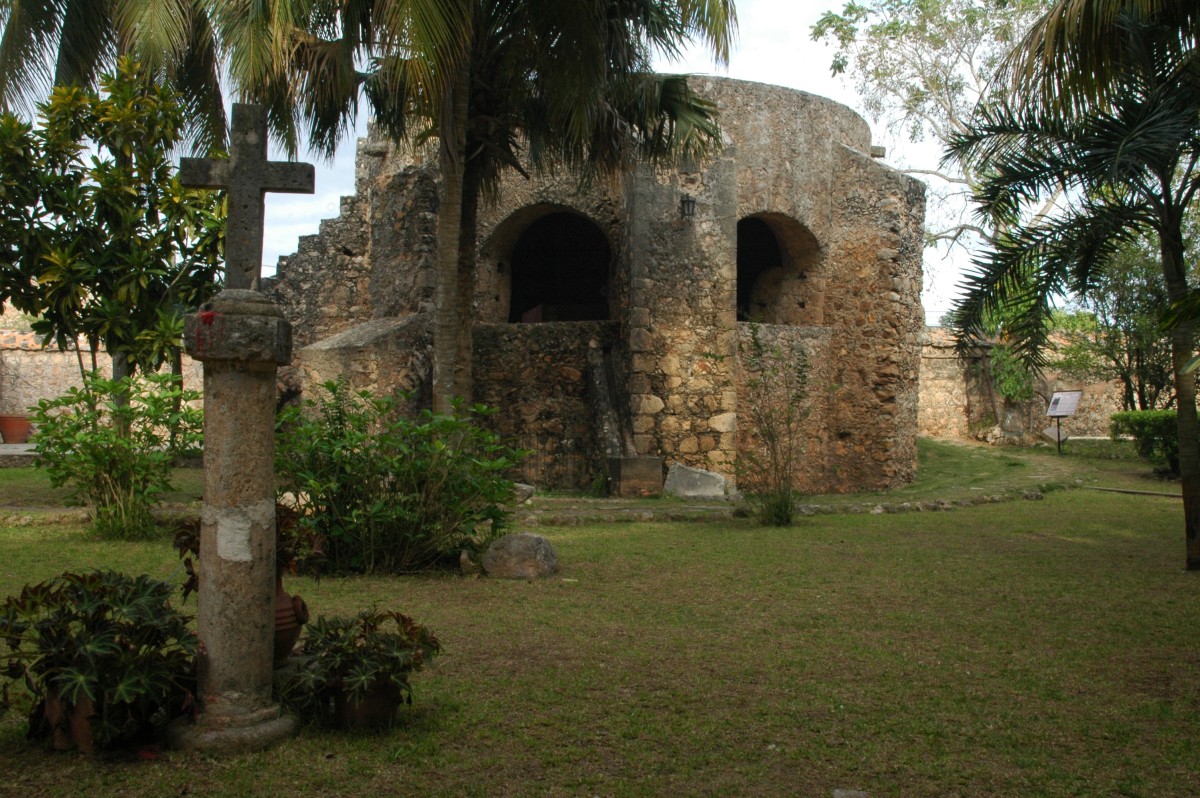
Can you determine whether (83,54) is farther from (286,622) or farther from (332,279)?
(286,622)

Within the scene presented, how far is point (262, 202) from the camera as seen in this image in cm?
358

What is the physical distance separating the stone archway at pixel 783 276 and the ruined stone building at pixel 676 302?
3cm

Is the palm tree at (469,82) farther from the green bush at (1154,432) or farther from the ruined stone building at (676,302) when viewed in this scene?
the green bush at (1154,432)

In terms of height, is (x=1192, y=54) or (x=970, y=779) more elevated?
(x=1192, y=54)

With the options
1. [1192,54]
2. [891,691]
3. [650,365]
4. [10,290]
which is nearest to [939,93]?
[650,365]

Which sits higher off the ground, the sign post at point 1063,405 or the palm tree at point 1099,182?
the palm tree at point 1099,182

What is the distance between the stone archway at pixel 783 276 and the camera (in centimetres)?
1381

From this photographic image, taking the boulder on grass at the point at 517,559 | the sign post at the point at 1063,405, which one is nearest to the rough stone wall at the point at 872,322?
the sign post at the point at 1063,405

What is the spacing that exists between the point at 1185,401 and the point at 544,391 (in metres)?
7.31

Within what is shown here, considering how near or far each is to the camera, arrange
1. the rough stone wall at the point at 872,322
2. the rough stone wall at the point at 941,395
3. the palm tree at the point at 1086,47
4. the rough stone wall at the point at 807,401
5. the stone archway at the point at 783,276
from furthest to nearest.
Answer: the rough stone wall at the point at 941,395 → the stone archway at the point at 783,276 → the rough stone wall at the point at 872,322 → the rough stone wall at the point at 807,401 → the palm tree at the point at 1086,47

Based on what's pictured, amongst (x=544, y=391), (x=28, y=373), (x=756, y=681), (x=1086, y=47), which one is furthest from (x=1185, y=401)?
(x=28, y=373)

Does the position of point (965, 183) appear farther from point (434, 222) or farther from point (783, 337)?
point (434, 222)

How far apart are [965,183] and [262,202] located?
2170 cm

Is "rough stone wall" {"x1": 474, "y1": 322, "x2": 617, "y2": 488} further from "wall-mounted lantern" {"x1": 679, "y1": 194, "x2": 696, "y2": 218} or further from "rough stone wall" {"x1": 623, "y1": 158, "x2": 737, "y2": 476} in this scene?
"wall-mounted lantern" {"x1": 679, "y1": 194, "x2": 696, "y2": 218}
